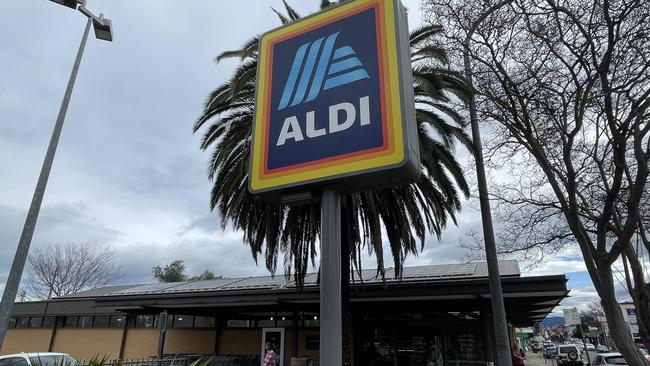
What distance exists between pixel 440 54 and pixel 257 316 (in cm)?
1738

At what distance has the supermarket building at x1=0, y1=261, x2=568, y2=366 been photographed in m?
14.9

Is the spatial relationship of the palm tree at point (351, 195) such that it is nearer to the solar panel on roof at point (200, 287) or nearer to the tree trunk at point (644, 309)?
the tree trunk at point (644, 309)

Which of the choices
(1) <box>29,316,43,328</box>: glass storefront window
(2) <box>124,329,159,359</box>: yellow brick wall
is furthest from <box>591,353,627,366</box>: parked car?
(1) <box>29,316,43,328</box>: glass storefront window

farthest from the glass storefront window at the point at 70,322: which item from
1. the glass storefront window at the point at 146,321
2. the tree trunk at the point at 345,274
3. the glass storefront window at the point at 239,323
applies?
the tree trunk at the point at 345,274

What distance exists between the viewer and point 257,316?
23.3m

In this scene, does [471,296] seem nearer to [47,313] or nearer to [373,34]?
[373,34]

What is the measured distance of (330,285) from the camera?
274 centimetres

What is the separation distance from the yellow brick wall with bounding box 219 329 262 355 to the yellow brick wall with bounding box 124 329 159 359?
400 centimetres

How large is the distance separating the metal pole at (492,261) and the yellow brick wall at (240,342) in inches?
622

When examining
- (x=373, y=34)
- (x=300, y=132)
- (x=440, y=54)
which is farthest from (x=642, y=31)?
(x=300, y=132)

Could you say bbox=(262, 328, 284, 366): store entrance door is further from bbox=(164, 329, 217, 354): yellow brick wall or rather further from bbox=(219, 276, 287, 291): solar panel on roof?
bbox=(164, 329, 217, 354): yellow brick wall

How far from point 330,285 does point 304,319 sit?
62.9 feet

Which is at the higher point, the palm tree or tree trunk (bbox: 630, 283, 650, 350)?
the palm tree

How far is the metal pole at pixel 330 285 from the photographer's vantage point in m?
2.57
